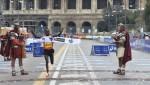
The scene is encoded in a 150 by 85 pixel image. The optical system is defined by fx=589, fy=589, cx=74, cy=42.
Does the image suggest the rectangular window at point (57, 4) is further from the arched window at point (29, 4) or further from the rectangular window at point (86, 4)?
the rectangular window at point (86, 4)

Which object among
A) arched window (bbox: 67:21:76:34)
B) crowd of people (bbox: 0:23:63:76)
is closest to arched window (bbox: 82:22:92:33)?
arched window (bbox: 67:21:76:34)

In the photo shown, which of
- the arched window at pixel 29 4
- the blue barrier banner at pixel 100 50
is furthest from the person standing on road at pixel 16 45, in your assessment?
the arched window at pixel 29 4

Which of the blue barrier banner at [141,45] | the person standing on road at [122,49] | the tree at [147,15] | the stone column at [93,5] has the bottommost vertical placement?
the blue barrier banner at [141,45]

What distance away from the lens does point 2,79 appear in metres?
19.6

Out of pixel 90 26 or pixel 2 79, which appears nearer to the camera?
pixel 2 79

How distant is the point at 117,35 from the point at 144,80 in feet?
9.76

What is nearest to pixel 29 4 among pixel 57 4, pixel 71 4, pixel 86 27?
pixel 57 4

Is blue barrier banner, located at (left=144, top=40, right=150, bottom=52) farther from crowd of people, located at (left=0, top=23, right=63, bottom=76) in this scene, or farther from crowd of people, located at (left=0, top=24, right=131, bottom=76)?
crowd of people, located at (left=0, top=23, right=63, bottom=76)

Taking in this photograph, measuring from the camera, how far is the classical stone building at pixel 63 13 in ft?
496

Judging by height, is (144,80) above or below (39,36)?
below

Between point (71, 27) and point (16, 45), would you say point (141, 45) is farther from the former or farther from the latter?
point (71, 27)

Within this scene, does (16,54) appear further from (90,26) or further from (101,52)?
(90,26)

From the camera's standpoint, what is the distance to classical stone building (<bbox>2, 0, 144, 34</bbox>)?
15112cm

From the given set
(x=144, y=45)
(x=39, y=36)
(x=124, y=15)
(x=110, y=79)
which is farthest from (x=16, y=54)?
(x=124, y=15)
